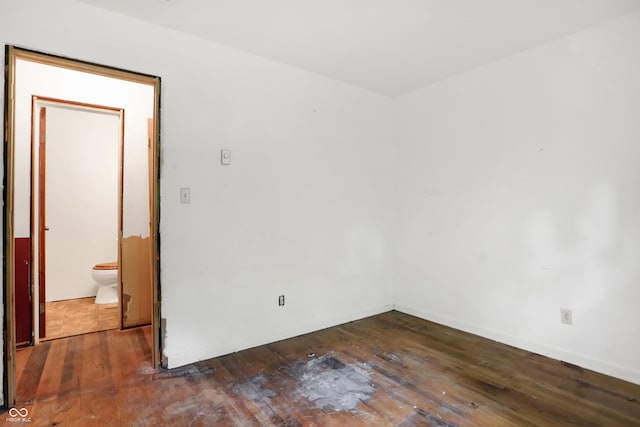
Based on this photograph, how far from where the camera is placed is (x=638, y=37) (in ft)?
7.39

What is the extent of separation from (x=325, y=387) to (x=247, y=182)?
1.64 m

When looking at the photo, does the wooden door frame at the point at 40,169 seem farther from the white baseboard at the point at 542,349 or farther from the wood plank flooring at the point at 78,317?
the white baseboard at the point at 542,349

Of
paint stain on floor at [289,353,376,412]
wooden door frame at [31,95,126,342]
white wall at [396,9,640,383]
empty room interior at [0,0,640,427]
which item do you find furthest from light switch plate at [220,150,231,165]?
white wall at [396,9,640,383]

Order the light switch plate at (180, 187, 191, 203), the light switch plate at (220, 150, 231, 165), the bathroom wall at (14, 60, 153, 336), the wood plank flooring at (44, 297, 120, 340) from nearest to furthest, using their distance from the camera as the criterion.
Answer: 1. the light switch plate at (180, 187, 191, 203)
2. the light switch plate at (220, 150, 231, 165)
3. the bathroom wall at (14, 60, 153, 336)
4. the wood plank flooring at (44, 297, 120, 340)

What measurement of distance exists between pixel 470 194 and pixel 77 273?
4802 mm

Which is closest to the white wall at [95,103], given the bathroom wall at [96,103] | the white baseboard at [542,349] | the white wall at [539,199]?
the bathroom wall at [96,103]

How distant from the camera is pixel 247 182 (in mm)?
2826

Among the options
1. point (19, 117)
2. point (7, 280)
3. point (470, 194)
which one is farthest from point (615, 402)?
point (19, 117)

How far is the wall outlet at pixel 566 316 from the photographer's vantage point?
2.56 metres

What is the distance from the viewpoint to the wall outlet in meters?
2.56

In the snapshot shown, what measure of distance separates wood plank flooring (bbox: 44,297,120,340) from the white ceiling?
282 cm

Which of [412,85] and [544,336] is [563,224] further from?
[412,85]

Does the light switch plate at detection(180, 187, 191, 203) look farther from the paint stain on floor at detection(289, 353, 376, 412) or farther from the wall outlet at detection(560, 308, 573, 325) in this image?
the wall outlet at detection(560, 308, 573, 325)

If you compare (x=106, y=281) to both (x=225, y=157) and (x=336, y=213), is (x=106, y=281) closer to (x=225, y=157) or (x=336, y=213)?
(x=225, y=157)
